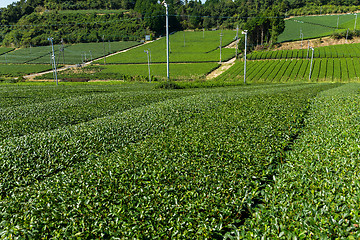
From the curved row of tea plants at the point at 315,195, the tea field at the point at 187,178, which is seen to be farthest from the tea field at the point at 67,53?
the curved row of tea plants at the point at 315,195

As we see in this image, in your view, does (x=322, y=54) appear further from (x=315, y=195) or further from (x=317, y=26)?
(x=315, y=195)

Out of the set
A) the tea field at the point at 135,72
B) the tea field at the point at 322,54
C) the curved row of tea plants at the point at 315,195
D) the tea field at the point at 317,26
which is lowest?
the tea field at the point at 135,72

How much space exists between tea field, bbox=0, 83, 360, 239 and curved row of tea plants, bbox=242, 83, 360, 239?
3cm

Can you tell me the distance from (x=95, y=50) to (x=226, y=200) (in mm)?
155959

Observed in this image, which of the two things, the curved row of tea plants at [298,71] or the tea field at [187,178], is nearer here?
the tea field at [187,178]

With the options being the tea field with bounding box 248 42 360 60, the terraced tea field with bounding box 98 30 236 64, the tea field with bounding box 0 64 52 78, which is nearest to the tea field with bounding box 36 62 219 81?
the terraced tea field with bounding box 98 30 236 64

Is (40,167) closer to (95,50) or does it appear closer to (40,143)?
(40,143)

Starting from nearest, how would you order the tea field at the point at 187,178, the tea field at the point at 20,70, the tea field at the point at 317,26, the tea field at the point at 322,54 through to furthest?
the tea field at the point at 187,178, the tea field at the point at 322,54, the tea field at the point at 20,70, the tea field at the point at 317,26

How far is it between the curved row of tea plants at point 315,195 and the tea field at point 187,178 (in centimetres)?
3

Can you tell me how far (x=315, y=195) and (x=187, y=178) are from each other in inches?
126

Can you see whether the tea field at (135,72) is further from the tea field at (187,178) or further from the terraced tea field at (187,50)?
the tea field at (187,178)

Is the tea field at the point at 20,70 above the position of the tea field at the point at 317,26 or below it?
below

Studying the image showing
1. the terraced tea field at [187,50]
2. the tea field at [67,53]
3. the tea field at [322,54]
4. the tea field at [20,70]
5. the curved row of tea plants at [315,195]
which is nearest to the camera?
the curved row of tea plants at [315,195]

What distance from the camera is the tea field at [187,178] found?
575 centimetres
